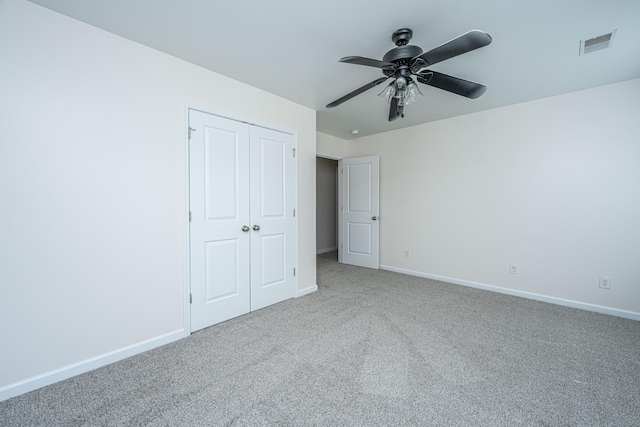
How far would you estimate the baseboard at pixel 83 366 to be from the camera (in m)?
1.60

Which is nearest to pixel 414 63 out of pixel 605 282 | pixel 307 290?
pixel 307 290

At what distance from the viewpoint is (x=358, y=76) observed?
2.53m

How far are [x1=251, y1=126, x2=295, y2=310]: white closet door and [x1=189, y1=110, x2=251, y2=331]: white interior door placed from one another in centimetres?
11

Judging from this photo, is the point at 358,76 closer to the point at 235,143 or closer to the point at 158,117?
the point at 235,143

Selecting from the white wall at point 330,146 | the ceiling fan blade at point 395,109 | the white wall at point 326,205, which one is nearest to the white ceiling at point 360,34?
the ceiling fan blade at point 395,109

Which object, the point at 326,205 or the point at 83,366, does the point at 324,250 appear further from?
the point at 83,366

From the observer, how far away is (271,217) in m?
3.04

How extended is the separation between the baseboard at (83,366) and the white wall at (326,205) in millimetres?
4289

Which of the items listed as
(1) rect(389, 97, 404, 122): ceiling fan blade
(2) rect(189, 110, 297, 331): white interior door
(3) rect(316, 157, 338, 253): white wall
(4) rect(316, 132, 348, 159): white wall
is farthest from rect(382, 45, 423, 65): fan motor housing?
(3) rect(316, 157, 338, 253): white wall

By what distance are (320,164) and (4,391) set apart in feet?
18.6

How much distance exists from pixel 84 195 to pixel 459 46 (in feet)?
8.63

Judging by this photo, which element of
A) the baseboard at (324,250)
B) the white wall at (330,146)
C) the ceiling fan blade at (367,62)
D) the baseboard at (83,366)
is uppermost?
the white wall at (330,146)

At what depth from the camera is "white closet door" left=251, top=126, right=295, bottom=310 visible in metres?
2.88

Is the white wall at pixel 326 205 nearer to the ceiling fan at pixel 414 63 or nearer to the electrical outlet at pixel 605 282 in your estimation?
the ceiling fan at pixel 414 63
